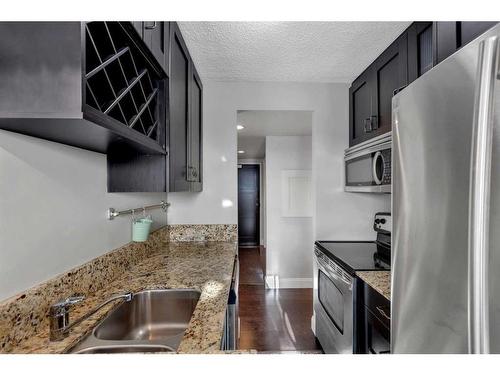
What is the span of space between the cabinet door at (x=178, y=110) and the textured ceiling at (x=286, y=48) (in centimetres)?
17

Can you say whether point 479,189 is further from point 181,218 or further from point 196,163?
point 181,218

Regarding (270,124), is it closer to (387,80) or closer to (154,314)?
(387,80)

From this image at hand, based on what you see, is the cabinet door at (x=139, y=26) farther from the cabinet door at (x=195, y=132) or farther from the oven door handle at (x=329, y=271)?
the oven door handle at (x=329, y=271)

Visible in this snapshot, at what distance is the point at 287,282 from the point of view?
14.2 feet

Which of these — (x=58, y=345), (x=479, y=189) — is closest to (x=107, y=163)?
(x=58, y=345)

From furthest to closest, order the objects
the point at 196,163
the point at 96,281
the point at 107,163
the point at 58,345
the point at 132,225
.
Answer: the point at 196,163
the point at 132,225
the point at 107,163
the point at 96,281
the point at 58,345

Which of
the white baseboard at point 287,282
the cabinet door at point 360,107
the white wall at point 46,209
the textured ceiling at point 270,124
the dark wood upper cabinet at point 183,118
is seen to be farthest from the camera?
the white baseboard at point 287,282

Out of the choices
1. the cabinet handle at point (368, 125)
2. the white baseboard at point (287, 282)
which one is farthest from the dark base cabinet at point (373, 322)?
the white baseboard at point (287, 282)

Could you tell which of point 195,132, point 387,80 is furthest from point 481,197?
point 195,132

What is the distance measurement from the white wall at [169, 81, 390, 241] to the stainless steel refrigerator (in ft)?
6.08

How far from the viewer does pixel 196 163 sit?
2.40m

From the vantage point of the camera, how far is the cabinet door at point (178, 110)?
5.34ft

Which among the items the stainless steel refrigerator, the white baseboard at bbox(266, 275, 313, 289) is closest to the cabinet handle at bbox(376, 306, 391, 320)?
the stainless steel refrigerator
